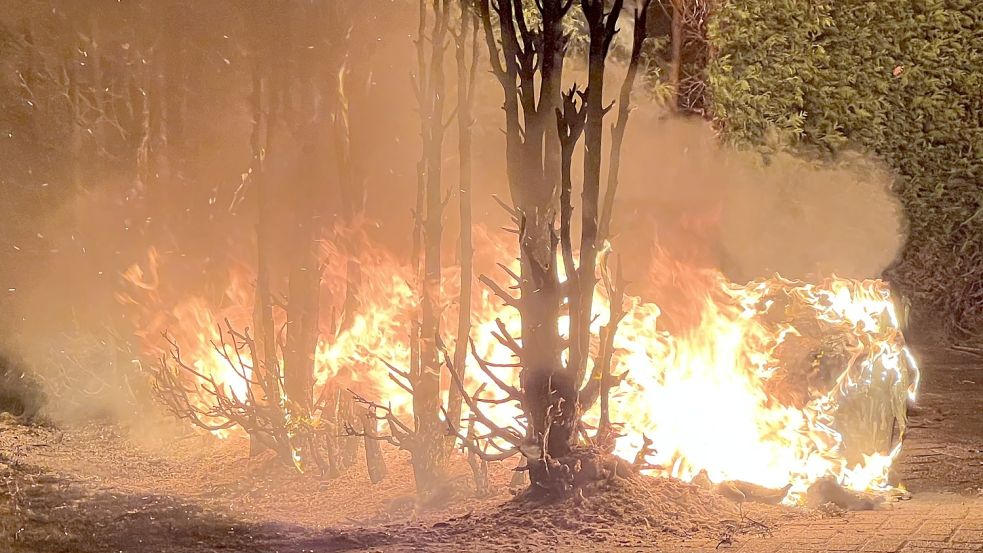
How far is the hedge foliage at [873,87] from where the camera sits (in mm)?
9234

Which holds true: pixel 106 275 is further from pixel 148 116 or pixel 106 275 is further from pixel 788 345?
pixel 788 345

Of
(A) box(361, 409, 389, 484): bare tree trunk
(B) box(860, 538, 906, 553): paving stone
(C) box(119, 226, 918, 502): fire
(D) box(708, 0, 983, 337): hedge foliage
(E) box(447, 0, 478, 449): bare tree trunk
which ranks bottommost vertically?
(B) box(860, 538, 906, 553): paving stone

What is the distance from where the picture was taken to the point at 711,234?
29.4 ft

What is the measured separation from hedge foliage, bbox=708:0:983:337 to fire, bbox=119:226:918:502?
2227 mm

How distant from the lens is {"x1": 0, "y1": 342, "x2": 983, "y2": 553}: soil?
5.47 meters

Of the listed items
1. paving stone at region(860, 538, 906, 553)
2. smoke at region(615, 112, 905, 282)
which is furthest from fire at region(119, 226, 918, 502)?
smoke at region(615, 112, 905, 282)

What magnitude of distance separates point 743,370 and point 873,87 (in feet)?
13.5

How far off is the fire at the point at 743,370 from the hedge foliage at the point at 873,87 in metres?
2.23

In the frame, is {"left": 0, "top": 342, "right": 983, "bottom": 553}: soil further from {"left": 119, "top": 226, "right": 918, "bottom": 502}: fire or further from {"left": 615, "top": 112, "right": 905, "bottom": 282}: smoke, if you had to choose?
{"left": 615, "top": 112, "right": 905, "bottom": 282}: smoke

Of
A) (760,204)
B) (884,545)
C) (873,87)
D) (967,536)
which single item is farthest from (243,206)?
(967,536)

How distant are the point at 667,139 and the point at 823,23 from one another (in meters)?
1.81

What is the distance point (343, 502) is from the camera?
710 cm

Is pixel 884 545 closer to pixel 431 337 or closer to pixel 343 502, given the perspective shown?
pixel 431 337

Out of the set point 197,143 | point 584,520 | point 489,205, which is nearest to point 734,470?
point 584,520
